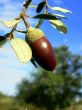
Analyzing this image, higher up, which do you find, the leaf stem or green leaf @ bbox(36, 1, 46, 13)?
green leaf @ bbox(36, 1, 46, 13)

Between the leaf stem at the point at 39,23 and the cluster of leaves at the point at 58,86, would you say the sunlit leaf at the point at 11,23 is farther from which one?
the cluster of leaves at the point at 58,86

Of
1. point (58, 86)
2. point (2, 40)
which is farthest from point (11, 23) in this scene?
point (58, 86)

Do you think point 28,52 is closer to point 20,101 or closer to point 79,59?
point 20,101

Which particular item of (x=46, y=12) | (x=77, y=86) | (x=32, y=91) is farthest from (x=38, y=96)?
(x=46, y=12)

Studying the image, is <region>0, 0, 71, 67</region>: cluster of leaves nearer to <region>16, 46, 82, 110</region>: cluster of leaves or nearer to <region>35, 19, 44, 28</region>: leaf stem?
<region>35, 19, 44, 28</region>: leaf stem

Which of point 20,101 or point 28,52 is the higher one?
point 28,52

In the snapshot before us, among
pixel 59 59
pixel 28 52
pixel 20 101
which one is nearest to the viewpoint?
pixel 28 52

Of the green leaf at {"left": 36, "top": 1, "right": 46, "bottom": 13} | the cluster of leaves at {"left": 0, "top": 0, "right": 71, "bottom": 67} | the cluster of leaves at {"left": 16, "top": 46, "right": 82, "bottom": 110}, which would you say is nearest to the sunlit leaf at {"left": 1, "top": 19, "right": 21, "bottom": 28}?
the cluster of leaves at {"left": 0, "top": 0, "right": 71, "bottom": 67}
